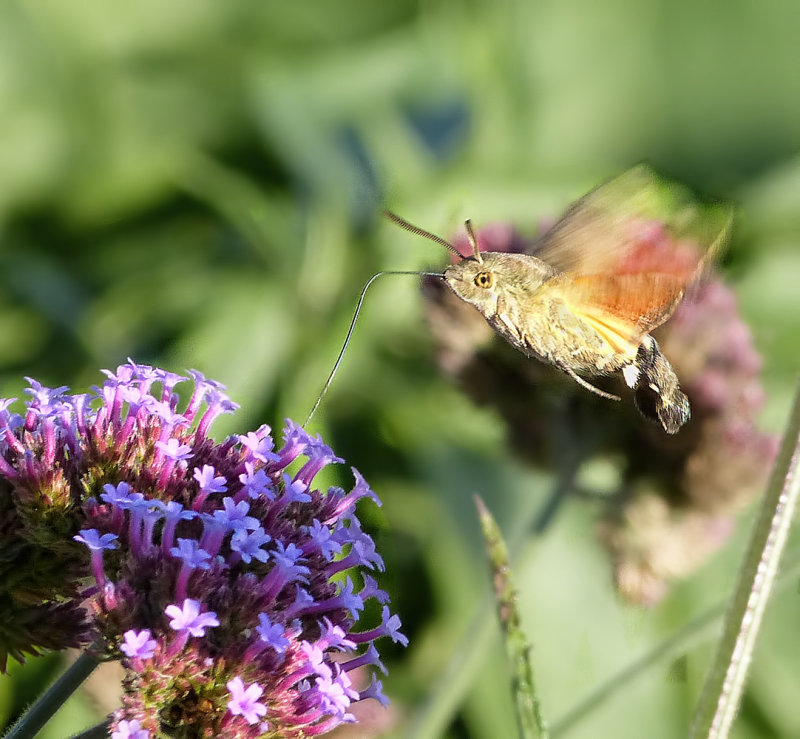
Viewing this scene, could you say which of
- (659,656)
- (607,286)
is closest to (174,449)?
(607,286)

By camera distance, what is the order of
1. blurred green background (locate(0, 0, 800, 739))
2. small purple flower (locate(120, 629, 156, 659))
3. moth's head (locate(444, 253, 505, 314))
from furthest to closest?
blurred green background (locate(0, 0, 800, 739)) → moth's head (locate(444, 253, 505, 314)) → small purple flower (locate(120, 629, 156, 659))

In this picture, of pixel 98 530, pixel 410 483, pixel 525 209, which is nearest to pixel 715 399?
pixel 410 483

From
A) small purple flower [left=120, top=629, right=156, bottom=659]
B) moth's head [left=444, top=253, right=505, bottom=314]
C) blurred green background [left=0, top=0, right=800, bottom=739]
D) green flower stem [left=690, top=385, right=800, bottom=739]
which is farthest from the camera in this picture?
blurred green background [left=0, top=0, right=800, bottom=739]

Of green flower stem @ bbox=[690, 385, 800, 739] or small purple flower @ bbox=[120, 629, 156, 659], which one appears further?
green flower stem @ bbox=[690, 385, 800, 739]

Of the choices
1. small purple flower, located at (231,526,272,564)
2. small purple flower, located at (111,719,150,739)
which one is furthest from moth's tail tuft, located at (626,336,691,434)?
small purple flower, located at (111,719,150,739)

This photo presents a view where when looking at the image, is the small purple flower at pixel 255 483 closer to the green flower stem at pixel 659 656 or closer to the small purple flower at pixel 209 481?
the small purple flower at pixel 209 481

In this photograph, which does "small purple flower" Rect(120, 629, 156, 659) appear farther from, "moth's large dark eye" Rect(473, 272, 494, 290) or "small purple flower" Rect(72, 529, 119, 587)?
"moth's large dark eye" Rect(473, 272, 494, 290)

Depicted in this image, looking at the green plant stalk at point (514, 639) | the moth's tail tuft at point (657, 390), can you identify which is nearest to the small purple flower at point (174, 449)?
the green plant stalk at point (514, 639)

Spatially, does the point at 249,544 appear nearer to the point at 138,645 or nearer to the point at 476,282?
the point at 138,645
